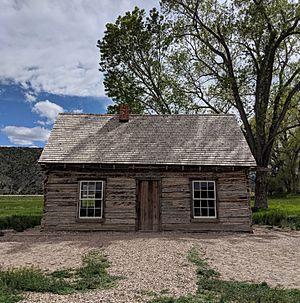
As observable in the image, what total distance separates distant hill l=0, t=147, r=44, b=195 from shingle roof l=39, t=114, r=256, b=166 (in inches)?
1092

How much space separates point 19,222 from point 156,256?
966cm

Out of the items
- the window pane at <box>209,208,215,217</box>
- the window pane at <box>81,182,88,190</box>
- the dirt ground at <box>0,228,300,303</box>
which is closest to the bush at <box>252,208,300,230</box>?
the dirt ground at <box>0,228,300,303</box>

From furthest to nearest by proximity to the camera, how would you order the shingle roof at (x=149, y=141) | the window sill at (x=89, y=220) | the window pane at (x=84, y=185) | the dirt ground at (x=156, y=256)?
1. the shingle roof at (x=149, y=141)
2. the window pane at (x=84, y=185)
3. the window sill at (x=89, y=220)
4. the dirt ground at (x=156, y=256)

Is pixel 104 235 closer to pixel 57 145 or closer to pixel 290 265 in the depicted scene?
pixel 57 145

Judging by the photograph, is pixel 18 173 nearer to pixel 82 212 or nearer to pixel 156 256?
pixel 82 212

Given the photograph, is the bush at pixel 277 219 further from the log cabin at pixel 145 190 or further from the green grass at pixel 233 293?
the green grass at pixel 233 293

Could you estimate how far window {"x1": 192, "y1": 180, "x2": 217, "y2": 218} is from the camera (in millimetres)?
16078

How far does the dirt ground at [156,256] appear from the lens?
7230 mm

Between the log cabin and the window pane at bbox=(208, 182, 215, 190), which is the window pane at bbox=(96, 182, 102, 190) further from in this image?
the window pane at bbox=(208, 182, 215, 190)

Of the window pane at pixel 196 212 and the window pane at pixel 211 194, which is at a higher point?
the window pane at pixel 211 194

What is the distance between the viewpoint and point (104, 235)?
14891mm

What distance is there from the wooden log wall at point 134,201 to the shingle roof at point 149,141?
0.63 m

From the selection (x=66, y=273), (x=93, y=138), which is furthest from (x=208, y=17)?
(x=66, y=273)

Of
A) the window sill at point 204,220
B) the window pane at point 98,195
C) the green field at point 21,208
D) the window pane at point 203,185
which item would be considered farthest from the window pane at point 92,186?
the green field at point 21,208
